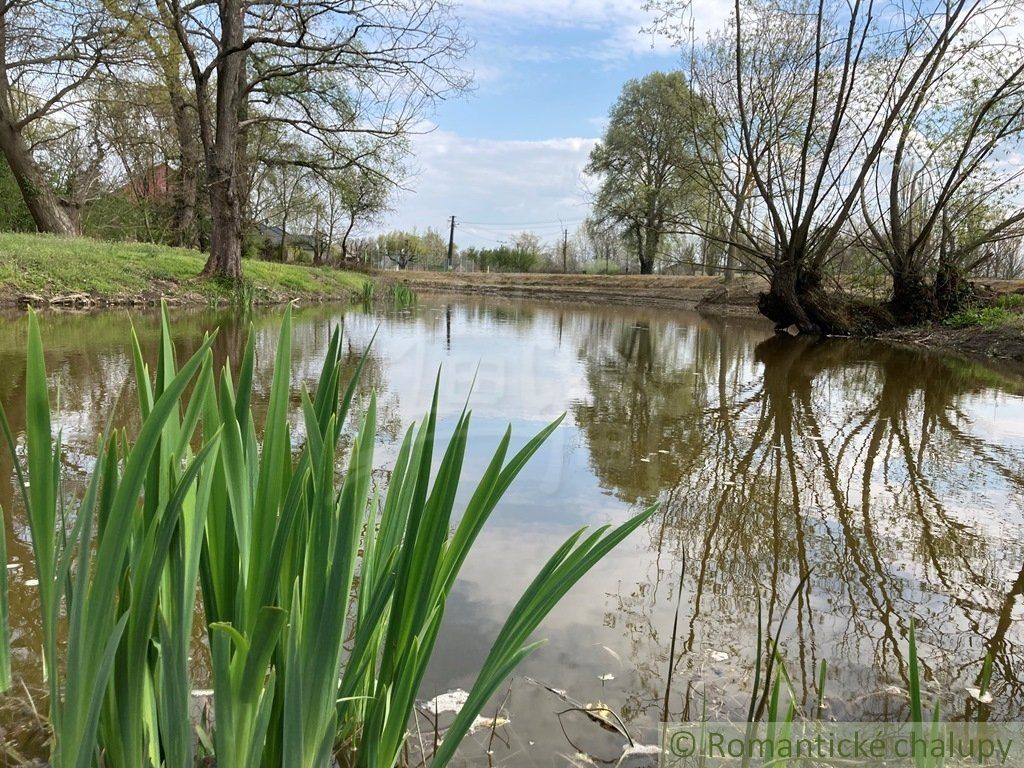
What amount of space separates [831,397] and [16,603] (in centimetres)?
521

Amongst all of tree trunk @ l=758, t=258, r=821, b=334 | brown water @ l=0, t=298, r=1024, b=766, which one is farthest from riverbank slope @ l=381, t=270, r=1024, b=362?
brown water @ l=0, t=298, r=1024, b=766

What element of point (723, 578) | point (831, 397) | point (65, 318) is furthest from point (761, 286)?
point (723, 578)

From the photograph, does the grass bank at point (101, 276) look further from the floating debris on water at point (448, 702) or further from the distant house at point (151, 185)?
the floating debris on water at point (448, 702)

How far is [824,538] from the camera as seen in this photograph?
7.32 ft

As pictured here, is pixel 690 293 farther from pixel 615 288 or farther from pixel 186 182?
pixel 186 182

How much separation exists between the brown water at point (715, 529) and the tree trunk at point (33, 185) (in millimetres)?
10077

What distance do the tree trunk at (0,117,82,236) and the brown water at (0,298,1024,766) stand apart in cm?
1008

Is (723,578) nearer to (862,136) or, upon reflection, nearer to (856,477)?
(856,477)

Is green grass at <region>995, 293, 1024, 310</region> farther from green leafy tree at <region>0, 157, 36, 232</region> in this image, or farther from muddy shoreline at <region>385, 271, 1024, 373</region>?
green leafy tree at <region>0, 157, 36, 232</region>

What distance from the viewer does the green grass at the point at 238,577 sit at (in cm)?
70

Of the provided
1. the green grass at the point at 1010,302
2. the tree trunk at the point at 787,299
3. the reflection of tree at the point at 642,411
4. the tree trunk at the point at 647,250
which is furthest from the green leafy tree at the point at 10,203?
the tree trunk at the point at 647,250

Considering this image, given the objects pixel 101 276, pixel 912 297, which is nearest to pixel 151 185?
pixel 101 276

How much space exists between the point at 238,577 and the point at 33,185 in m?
16.4

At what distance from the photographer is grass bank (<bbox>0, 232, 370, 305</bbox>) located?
30.3 feet
